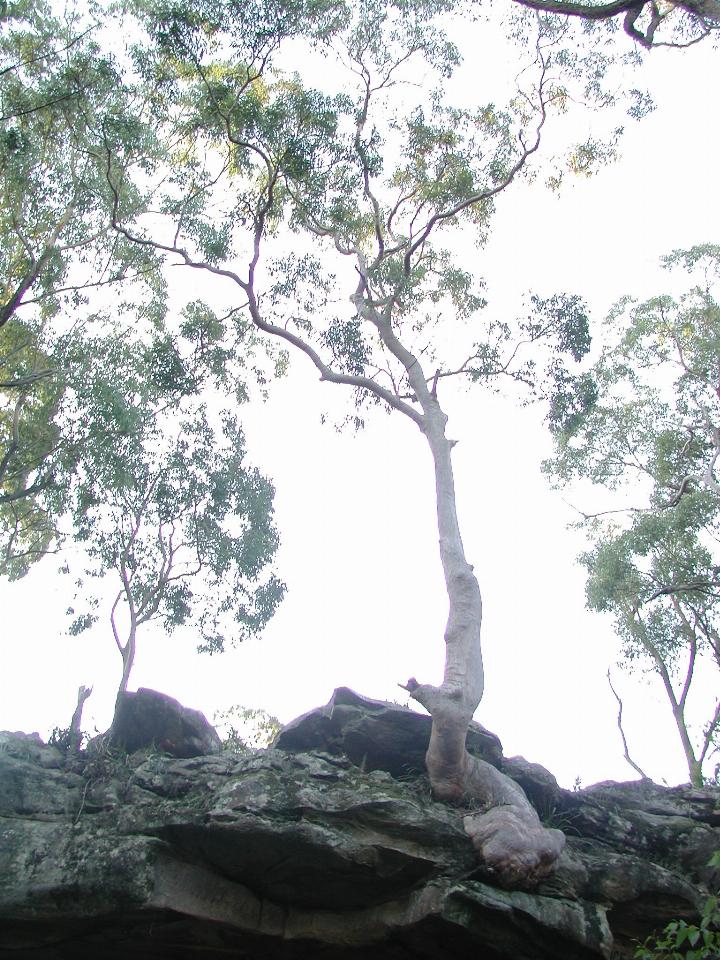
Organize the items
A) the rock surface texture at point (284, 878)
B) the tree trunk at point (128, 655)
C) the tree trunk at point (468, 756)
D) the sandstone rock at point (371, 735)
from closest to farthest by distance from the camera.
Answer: the rock surface texture at point (284, 878)
the tree trunk at point (468, 756)
the sandstone rock at point (371, 735)
the tree trunk at point (128, 655)

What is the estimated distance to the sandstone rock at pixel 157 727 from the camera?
469 inches

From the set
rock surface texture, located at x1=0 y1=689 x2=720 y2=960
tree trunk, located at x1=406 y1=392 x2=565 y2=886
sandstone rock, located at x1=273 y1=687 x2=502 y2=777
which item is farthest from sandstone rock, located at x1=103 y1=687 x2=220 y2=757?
tree trunk, located at x1=406 y1=392 x2=565 y2=886

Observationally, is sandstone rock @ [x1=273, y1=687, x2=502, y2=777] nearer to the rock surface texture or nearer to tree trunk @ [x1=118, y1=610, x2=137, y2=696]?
the rock surface texture

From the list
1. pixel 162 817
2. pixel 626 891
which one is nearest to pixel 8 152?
pixel 162 817

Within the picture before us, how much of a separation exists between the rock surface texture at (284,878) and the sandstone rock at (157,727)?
5.38 feet

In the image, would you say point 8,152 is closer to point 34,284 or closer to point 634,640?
point 34,284

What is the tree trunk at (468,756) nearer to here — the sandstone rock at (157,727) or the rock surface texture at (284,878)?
the rock surface texture at (284,878)

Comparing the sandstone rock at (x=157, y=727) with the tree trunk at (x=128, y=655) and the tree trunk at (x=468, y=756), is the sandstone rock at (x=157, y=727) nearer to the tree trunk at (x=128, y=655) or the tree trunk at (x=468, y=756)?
the tree trunk at (x=128, y=655)

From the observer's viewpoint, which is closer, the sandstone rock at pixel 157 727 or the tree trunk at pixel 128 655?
the sandstone rock at pixel 157 727

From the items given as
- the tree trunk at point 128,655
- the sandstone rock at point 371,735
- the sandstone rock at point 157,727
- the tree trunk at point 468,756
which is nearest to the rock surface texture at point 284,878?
the tree trunk at point 468,756

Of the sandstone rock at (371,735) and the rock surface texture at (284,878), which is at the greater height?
the sandstone rock at (371,735)

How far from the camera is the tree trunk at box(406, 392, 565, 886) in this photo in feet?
28.4

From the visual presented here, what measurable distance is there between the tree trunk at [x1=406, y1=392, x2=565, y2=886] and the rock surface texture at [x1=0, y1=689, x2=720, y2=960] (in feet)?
0.91

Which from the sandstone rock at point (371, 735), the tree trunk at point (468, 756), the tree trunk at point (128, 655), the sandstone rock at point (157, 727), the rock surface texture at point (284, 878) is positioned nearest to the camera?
the rock surface texture at point (284, 878)
